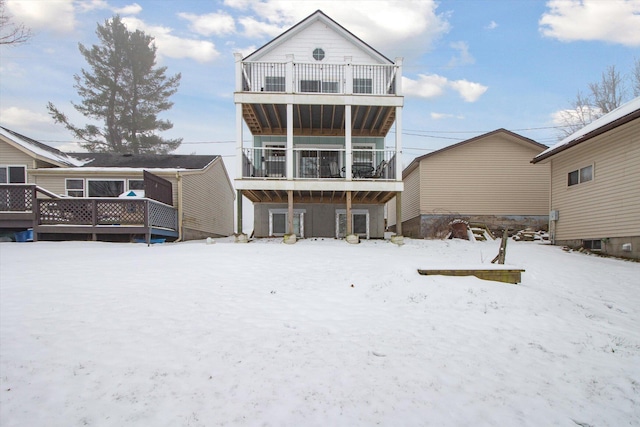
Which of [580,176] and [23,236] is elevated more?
[580,176]

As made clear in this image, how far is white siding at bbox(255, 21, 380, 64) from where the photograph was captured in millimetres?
16719

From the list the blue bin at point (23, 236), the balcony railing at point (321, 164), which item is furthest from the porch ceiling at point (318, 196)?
the blue bin at point (23, 236)

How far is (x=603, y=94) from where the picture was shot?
90.7ft

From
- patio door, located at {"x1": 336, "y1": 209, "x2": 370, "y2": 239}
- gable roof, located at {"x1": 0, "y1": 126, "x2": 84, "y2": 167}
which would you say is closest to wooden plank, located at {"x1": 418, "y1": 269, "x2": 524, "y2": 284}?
patio door, located at {"x1": 336, "y1": 209, "x2": 370, "y2": 239}

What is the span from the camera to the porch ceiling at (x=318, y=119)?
15.1m

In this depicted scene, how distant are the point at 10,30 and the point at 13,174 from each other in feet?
26.5

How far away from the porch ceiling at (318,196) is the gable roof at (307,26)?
6079 mm

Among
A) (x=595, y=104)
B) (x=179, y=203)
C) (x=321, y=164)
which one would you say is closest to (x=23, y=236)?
(x=179, y=203)

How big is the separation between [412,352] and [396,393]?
3.19 feet

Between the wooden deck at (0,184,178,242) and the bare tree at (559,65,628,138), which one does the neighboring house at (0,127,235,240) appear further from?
the bare tree at (559,65,628,138)

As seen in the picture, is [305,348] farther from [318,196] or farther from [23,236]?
[23,236]

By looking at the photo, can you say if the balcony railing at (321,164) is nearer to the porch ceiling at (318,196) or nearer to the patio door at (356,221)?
the porch ceiling at (318,196)

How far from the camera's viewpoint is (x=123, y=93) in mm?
33219

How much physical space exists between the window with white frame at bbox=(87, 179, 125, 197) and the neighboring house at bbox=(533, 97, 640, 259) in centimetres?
1848
